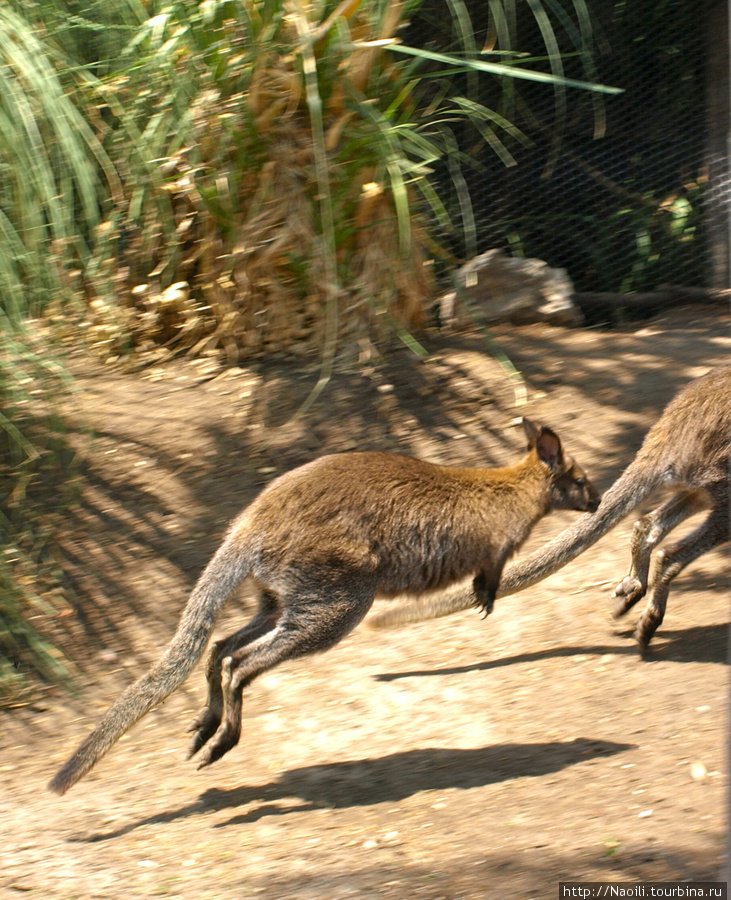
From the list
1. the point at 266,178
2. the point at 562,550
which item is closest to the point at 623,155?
the point at 266,178

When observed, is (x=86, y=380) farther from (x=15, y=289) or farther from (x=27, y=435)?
(x=15, y=289)

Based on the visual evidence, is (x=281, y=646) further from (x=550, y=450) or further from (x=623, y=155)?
(x=623, y=155)

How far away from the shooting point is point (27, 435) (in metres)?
6.11

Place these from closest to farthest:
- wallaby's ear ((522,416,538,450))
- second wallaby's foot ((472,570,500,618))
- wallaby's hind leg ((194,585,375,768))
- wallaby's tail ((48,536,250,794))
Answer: wallaby's tail ((48,536,250,794)) → wallaby's hind leg ((194,585,375,768)) → second wallaby's foot ((472,570,500,618)) → wallaby's ear ((522,416,538,450))

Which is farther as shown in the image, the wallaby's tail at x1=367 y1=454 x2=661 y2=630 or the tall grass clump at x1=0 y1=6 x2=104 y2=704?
the tall grass clump at x1=0 y1=6 x2=104 y2=704

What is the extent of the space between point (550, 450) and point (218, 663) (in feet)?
6.35

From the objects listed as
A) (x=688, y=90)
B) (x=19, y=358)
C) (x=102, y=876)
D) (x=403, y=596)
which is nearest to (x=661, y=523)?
(x=403, y=596)

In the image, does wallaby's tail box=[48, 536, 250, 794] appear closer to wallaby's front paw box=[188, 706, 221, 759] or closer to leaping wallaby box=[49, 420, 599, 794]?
leaping wallaby box=[49, 420, 599, 794]

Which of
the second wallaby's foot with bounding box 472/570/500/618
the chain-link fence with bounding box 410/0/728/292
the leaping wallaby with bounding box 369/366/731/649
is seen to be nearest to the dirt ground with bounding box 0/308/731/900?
the leaping wallaby with bounding box 369/366/731/649

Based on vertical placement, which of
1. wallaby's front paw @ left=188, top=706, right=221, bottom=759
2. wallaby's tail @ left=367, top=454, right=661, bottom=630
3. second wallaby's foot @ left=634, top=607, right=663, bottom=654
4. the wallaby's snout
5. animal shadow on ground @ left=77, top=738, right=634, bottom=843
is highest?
the wallaby's snout

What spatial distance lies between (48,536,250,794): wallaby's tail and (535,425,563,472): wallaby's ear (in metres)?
1.64

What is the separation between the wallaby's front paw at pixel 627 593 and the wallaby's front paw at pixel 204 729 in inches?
85.9

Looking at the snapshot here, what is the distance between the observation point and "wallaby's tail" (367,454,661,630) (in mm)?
5102

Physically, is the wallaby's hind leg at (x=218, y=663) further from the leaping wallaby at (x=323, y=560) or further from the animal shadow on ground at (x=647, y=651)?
the animal shadow on ground at (x=647, y=651)
